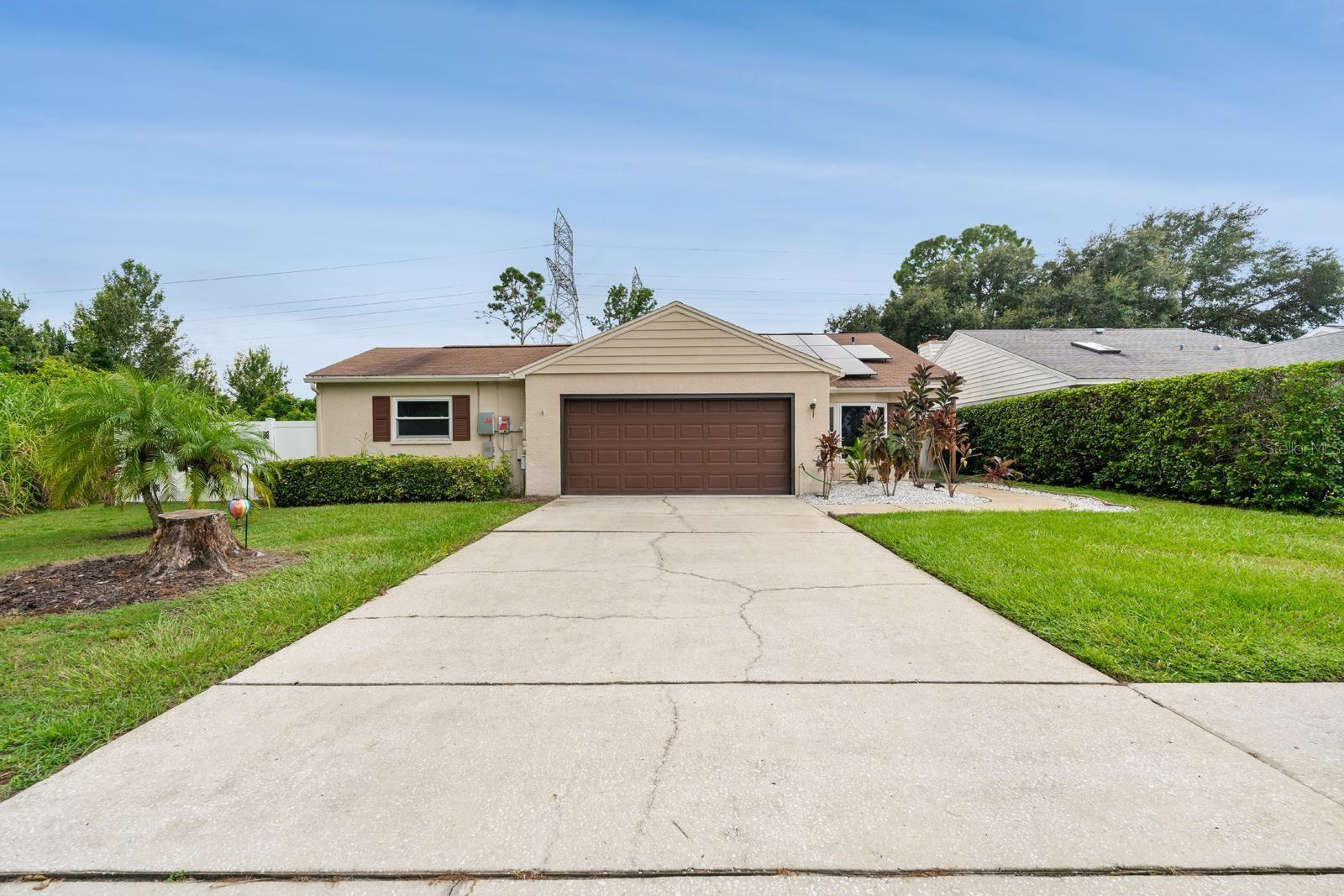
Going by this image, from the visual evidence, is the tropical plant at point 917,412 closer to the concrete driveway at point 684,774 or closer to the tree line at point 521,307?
the concrete driveway at point 684,774

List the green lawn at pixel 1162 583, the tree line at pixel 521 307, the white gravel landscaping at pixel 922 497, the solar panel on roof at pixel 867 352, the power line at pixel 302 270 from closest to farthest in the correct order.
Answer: the green lawn at pixel 1162 583 < the white gravel landscaping at pixel 922 497 < the solar panel on roof at pixel 867 352 < the power line at pixel 302 270 < the tree line at pixel 521 307

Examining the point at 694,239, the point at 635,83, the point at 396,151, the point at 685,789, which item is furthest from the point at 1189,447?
the point at 694,239

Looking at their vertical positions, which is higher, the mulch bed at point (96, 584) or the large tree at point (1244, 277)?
the large tree at point (1244, 277)

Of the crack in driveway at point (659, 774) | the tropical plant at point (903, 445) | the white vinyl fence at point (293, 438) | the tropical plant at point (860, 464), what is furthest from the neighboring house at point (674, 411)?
the crack in driveway at point (659, 774)

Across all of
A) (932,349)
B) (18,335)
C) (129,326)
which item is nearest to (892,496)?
(932,349)

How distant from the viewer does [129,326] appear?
75.2ft

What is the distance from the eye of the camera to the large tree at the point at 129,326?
22.4 meters

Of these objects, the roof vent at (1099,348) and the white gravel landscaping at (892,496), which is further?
the roof vent at (1099,348)

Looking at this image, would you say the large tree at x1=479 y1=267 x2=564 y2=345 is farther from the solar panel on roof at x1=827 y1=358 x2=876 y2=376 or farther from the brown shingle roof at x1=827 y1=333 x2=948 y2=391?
the solar panel on roof at x1=827 y1=358 x2=876 y2=376

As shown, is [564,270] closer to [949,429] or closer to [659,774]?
[949,429]

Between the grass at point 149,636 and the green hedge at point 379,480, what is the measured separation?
3713 mm

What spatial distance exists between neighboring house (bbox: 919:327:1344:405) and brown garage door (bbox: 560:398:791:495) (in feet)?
29.8

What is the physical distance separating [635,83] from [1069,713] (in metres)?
14.8

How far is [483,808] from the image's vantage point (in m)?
1.81
